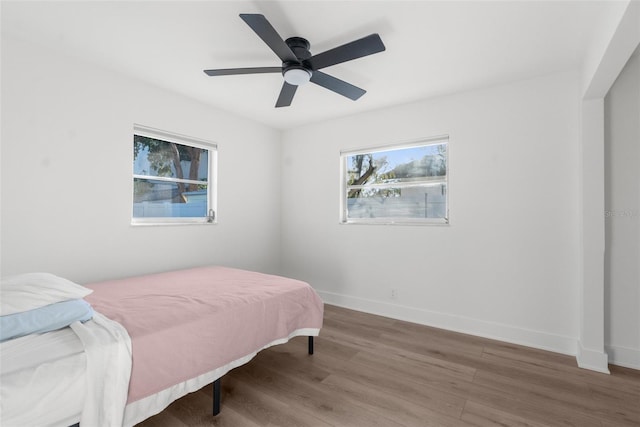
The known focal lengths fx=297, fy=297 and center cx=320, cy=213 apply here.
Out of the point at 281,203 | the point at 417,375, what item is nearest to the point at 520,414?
the point at 417,375

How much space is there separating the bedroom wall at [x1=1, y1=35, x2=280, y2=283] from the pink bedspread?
364mm

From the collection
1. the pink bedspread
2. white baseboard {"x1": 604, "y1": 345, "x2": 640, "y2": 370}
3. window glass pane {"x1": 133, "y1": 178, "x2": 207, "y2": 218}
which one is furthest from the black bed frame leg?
white baseboard {"x1": 604, "y1": 345, "x2": 640, "y2": 370}

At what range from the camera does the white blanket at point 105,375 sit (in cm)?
123

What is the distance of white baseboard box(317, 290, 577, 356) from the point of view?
2604 mm

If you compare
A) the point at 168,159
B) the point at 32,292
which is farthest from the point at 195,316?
the point at 168,159

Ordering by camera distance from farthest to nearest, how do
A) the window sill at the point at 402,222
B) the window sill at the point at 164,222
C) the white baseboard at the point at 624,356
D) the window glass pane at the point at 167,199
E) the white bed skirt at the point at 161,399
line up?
the window sill at the point at 402,222 → the window glass pane at the point at 167,199 → the window sill at the point at 164,222 → the white baseboard at the point at 624,356 → the white bed skirt at the point at 161,399

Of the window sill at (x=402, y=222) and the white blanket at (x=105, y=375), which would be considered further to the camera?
the window sill at (x=402, y=222)

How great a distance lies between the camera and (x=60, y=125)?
7.84ft

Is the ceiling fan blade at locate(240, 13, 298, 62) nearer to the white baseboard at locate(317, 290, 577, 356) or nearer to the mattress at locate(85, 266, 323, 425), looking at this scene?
the mattress at locate(85, 266, 323, 425)

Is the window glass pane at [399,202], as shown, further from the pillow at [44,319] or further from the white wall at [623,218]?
the pillow at [44,319]

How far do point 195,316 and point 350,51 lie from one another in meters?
1.87

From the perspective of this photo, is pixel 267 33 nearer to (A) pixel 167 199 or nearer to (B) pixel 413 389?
(A) pixel 167 199

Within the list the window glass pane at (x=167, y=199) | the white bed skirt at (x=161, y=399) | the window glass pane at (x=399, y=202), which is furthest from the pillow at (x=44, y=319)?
the window glass pane at (x=399, y=202)

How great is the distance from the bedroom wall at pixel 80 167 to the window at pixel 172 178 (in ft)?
0.41
